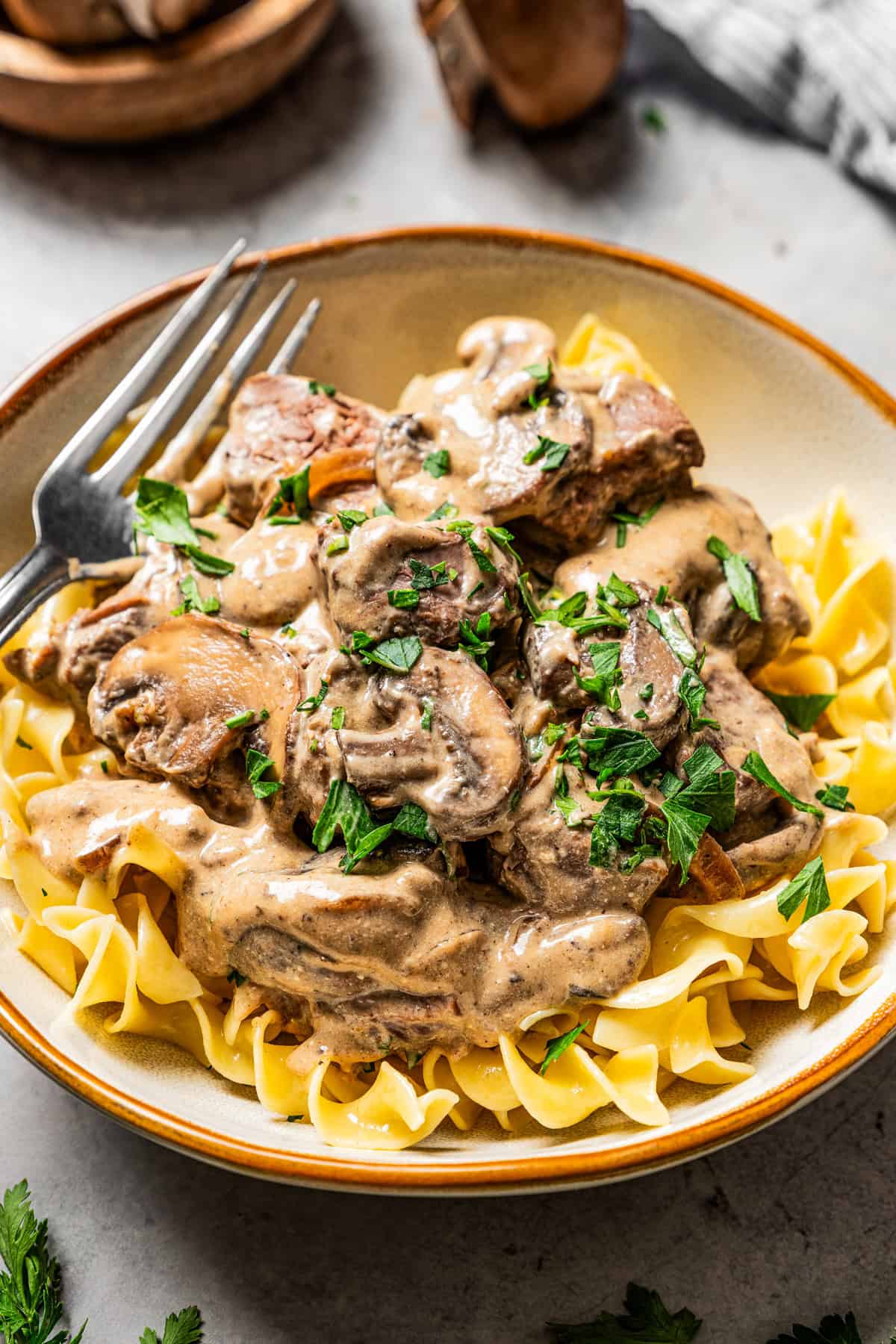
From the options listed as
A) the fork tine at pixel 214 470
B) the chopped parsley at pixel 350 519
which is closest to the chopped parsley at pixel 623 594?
the chopped parsley at pixel 350 519


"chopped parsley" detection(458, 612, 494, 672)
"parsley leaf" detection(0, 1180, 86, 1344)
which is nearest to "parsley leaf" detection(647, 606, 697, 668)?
"chopped parsley" detection(458, 612, 494, 672)

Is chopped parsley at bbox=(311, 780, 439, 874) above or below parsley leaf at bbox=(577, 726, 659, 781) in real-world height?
below

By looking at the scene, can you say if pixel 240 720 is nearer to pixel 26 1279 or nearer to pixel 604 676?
pixel 604 676

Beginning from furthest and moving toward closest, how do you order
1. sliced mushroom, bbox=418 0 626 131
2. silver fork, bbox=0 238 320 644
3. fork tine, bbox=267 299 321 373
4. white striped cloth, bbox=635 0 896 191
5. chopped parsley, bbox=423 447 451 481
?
white striped cloth, bbox=635 0 896 191
sliced mushroom, bbox=418 0 626 131
fork tine, bbox=267 299 321 373
silver fork, bbox=0 238 320 644
chopped parsley, bbox=423 447 451 481

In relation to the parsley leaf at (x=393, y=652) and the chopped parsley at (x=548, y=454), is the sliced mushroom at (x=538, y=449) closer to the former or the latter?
the chopped parsley at (x=548, y=454)

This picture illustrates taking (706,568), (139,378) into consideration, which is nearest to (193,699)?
(139,378)

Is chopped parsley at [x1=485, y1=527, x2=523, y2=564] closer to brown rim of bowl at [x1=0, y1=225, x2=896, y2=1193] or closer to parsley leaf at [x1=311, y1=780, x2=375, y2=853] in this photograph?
parsley leaf at [x1=311, y1=780, x2=375, y2=853]
